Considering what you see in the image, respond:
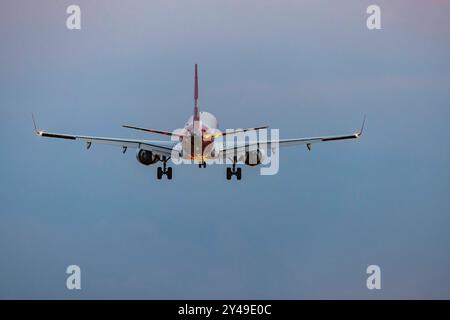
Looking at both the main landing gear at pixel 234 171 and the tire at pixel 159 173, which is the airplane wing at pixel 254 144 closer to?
the main landing gear at pixel 234 171

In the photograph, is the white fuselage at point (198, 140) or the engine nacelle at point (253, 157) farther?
the engine nacelle at point (253, 157)

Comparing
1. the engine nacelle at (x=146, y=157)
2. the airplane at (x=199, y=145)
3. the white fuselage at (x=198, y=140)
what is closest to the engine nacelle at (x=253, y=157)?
the airplane at (x=199, y=145)

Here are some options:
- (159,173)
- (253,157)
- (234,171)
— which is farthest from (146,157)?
(253,157)

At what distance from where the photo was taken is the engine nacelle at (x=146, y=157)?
106 m

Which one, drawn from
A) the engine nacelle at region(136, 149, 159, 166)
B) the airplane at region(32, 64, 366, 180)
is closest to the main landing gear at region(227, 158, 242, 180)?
the airplane at region(32, 64, 366, 180)

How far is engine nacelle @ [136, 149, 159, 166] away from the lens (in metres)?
106

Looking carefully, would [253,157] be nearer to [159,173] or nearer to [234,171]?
[234,171]

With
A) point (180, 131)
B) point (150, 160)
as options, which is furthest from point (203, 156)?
point (150, 160)

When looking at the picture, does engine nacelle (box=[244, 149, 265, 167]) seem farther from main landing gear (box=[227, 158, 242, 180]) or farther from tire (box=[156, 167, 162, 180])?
tire (box=[156, 167, 162, 180])

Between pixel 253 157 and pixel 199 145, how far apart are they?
1013 centimetres

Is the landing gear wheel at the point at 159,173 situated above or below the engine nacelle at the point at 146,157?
below
